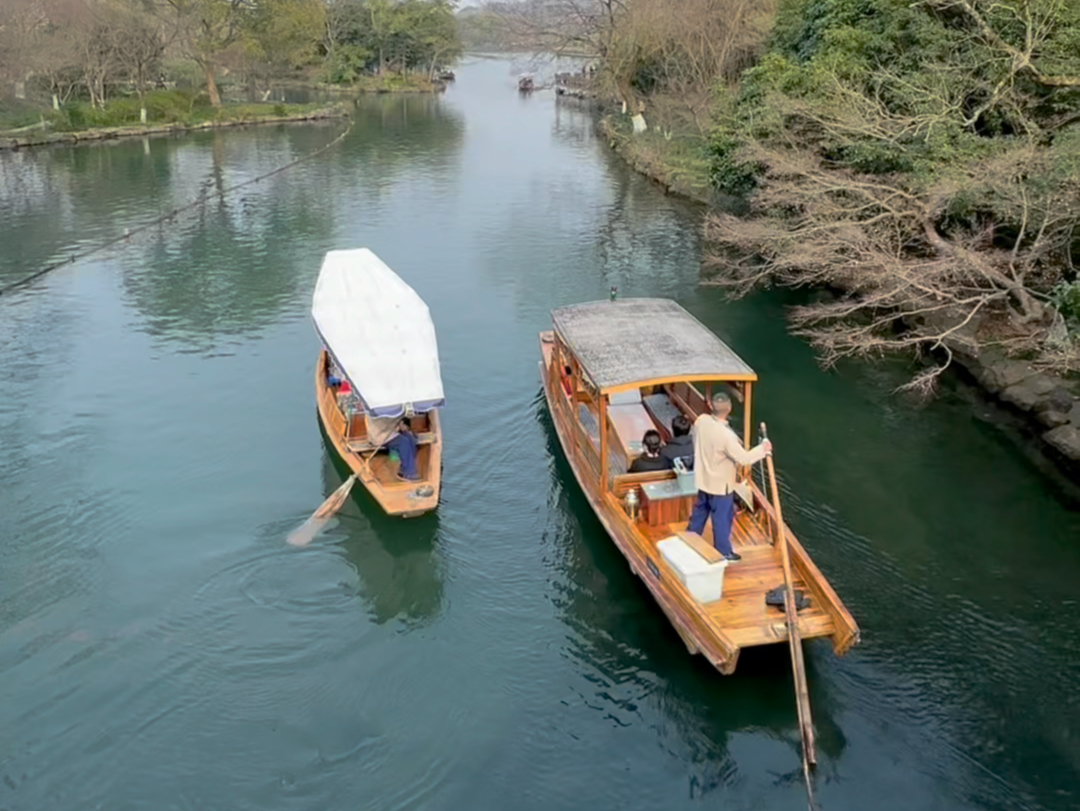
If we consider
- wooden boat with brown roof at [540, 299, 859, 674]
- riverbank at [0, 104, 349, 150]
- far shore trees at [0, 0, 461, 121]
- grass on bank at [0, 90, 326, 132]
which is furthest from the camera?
far shore trees at [0, 0, 461, 121]

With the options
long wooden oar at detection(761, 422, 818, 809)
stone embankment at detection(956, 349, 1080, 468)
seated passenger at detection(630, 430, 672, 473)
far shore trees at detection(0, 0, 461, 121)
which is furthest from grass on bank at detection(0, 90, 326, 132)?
long wooden oar at detection(761, 422, 818, 809)

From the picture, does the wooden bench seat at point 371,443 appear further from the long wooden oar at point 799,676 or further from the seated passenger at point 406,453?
the long wooden oar at point 799,676

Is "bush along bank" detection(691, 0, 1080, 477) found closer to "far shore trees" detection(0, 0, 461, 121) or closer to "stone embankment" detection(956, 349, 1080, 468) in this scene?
"stone embankment" detection(956, 349, 1080, 468)

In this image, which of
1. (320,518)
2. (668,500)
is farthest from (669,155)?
(668,500)

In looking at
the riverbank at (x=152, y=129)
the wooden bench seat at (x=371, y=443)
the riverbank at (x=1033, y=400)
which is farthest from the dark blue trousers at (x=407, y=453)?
the riverbank at (x=152, y=129)

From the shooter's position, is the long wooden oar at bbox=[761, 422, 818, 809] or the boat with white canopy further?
the boat with white canopy

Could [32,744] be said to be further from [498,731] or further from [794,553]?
[794,553]
